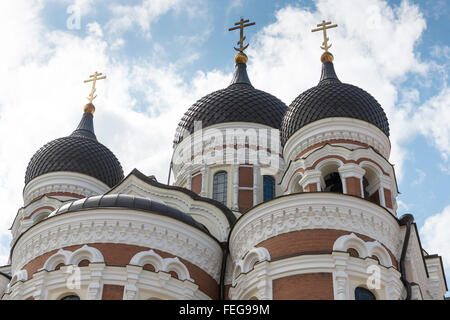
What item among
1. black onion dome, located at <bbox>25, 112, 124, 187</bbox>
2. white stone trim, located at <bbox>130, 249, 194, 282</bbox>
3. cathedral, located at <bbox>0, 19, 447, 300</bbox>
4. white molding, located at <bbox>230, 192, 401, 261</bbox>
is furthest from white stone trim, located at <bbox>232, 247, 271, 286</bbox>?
black onion dome, located at <bbox>25, 112, 124, 187</bbox>

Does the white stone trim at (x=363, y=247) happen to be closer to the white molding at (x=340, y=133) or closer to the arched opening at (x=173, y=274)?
the arched opening at (x=173, y=274)

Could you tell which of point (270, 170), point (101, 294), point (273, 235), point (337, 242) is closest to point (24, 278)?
point (101, 294)

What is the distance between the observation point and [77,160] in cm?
1875

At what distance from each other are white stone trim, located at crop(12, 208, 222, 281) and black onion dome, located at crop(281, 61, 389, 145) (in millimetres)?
3955

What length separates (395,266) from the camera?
11234 mm

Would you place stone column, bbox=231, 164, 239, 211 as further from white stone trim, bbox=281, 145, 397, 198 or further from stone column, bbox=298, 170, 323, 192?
stone column, bbox=298, 170, 323, 192

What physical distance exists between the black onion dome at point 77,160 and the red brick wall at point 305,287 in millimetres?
9637

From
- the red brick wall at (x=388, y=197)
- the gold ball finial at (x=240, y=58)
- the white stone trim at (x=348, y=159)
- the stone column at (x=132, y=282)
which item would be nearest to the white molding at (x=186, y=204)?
the white stone trim at (x=348, y=159)

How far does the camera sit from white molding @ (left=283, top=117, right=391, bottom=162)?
13805 mm

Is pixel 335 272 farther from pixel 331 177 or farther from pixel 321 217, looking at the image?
pixel 331 177

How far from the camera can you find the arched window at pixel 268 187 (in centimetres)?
1703
